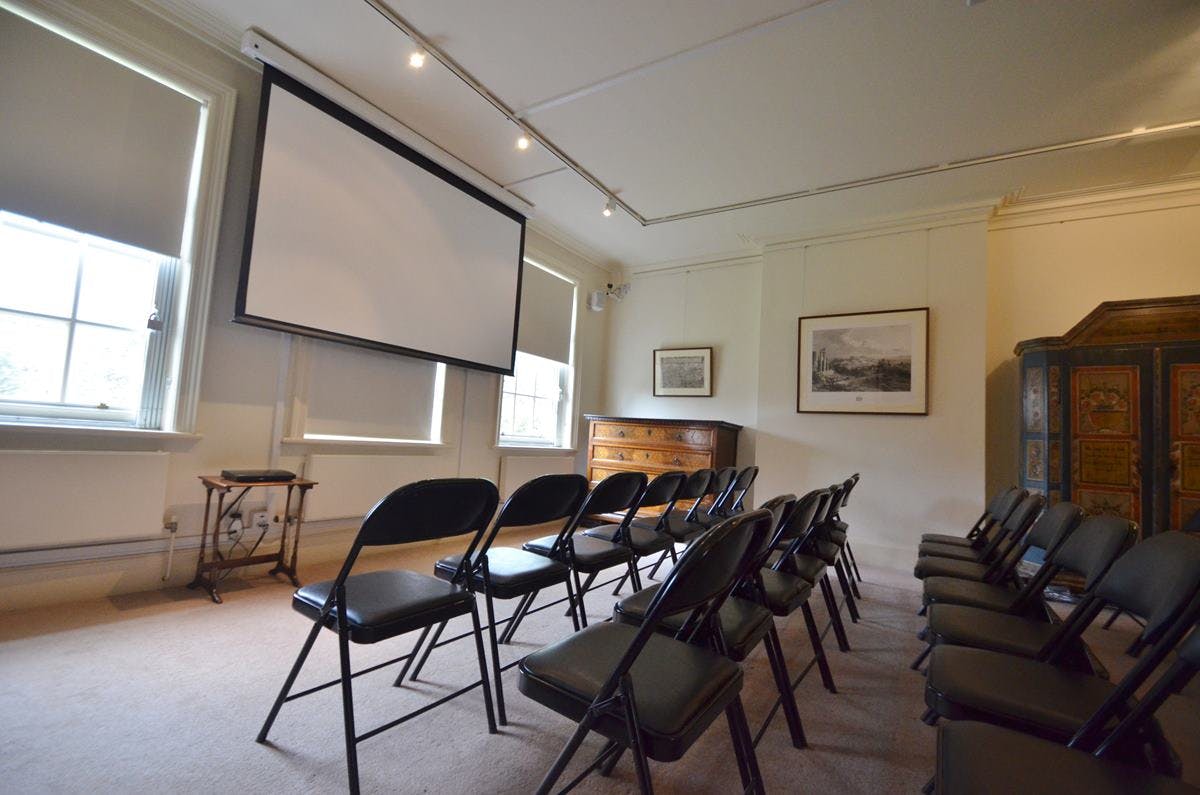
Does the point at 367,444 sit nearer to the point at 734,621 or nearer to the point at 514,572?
the point at 514,572

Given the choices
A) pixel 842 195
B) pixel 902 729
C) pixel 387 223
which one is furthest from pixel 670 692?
pixel 842 195

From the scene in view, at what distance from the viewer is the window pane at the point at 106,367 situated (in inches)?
99.1

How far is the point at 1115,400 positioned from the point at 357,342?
16.6 feet

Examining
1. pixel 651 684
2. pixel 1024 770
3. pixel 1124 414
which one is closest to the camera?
pixel 1024 770

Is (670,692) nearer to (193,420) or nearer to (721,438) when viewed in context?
(193,420)

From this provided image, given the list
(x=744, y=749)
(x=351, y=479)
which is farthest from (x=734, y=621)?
(x=351, y=479)

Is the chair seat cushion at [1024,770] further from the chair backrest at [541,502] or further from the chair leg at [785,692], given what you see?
the chair backrest at [541,502]

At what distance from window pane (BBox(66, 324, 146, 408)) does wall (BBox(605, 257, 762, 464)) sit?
4354mm

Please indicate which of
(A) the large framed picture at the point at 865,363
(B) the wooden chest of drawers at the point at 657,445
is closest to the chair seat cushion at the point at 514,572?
(B) the wooden chest of drawers at the point at 657,445

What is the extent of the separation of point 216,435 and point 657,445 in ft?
11.3

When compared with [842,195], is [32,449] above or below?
below

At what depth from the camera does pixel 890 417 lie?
429 centimetres

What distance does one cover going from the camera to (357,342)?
336 cm

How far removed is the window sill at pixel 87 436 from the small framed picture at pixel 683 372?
4.25m
